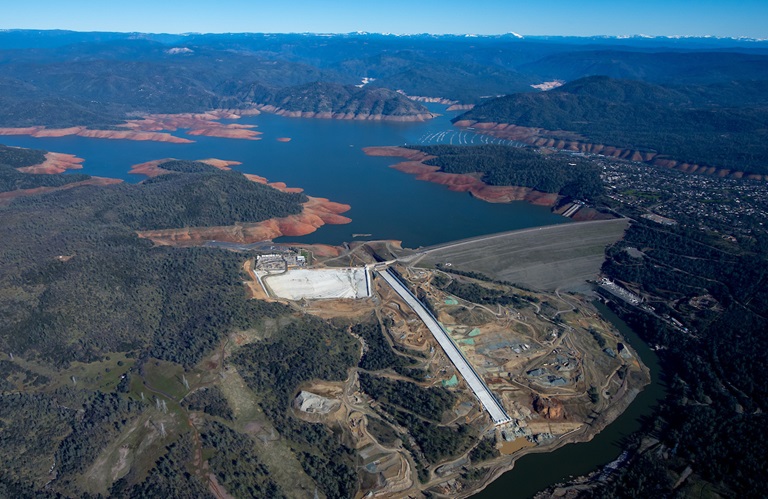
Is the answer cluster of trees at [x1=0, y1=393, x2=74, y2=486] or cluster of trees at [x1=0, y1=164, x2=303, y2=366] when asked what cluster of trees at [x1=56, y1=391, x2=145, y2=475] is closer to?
cluster of trees at [x1=0, y1=393, x2=74, y2=486]

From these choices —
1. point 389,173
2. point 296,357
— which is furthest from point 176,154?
point 296,357

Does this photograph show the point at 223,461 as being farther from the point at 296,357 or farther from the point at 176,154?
the point at 176,154

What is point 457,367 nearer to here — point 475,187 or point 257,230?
point 257,230

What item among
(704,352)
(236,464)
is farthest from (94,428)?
(704,352)

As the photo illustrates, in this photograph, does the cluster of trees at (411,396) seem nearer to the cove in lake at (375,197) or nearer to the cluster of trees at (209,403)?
the cluster of trees at (209,403)

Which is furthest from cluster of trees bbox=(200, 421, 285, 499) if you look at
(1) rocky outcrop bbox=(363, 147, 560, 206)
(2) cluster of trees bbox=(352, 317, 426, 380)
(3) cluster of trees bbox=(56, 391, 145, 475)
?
(1) rocky outcrop bbox=(363, 147, 560, 206)

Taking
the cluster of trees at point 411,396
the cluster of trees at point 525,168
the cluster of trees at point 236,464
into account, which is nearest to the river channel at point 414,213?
the cluster of trees at point 411,396
